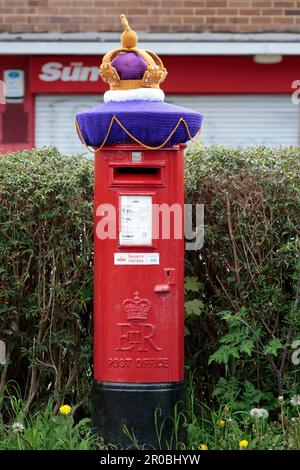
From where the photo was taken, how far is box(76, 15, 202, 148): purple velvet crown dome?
218 inches

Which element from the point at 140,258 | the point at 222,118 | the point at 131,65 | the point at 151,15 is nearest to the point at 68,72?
the point at 151,15

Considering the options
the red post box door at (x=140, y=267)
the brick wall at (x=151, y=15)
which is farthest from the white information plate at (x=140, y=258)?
the brick wall at (x=151, y=15)

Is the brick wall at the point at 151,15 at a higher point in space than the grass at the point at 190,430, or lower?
higher

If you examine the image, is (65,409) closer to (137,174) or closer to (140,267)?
(140,267)

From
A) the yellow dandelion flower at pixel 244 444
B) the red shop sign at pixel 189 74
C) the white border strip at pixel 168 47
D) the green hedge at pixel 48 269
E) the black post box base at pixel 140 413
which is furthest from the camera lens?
the red shop sign at pixel 189 74

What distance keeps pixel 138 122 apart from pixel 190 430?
1799 mm

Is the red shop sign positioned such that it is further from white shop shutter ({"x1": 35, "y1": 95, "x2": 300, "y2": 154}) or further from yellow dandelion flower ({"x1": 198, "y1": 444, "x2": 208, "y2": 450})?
yellow dandelion flower ({"x1": 198, "y1": 444, "x2": 208, "y2": 450})

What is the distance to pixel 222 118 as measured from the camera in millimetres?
15055

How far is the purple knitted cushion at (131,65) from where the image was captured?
569 centimetres

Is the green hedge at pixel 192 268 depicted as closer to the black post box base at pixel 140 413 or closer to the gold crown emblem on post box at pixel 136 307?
the black post box base at pixel 140 413

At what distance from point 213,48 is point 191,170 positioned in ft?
26.5

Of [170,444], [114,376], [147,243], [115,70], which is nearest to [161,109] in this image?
[115,70]

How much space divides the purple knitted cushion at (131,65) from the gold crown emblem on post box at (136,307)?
122 cm

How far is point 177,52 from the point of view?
14.0 m
